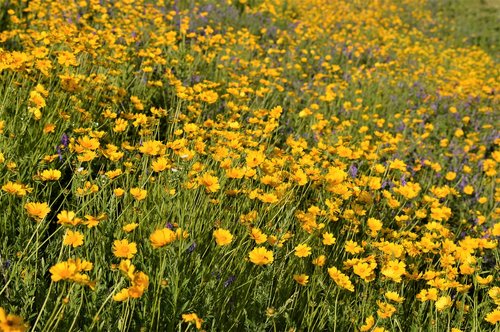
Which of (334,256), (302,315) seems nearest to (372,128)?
(334,256)

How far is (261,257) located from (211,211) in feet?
1.62

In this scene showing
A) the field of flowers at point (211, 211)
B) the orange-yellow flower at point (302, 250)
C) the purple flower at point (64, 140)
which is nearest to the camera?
the field of flowers at point (211, 211)

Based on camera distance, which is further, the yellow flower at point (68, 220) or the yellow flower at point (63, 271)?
the yellow flower at point (68, 220)

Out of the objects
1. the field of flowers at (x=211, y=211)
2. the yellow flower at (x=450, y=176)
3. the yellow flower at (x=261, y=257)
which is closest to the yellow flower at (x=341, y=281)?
the field of flowers at (x=211, y=211)

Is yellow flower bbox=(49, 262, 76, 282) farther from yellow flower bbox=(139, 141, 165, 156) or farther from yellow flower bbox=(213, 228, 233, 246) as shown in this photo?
yellow flower bbox=(139, 141, 165, 156)

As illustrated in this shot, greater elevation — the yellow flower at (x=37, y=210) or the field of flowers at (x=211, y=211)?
the yellow flower at (x=37, y=210)

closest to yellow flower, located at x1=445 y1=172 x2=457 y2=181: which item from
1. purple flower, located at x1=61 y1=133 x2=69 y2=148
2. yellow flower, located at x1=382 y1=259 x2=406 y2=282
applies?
yellow flower, located at x1=382 y1=259 x2=406 y2=282

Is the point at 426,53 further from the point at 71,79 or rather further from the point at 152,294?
Answer: the point at 152,294

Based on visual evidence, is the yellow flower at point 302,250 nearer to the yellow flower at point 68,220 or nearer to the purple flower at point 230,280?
the purple flower at point 230,280

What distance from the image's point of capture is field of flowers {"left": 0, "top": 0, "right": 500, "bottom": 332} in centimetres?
161

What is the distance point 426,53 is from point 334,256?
6.40 meters

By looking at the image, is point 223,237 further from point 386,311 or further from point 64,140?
point 64,140

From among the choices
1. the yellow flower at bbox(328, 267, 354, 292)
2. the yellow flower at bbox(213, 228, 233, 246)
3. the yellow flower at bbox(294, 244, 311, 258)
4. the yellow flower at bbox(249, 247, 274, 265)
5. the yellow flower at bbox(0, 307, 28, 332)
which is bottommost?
the yellow flower at bbox(328, 267, 354, 292)

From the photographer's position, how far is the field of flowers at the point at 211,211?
63.4 inches
